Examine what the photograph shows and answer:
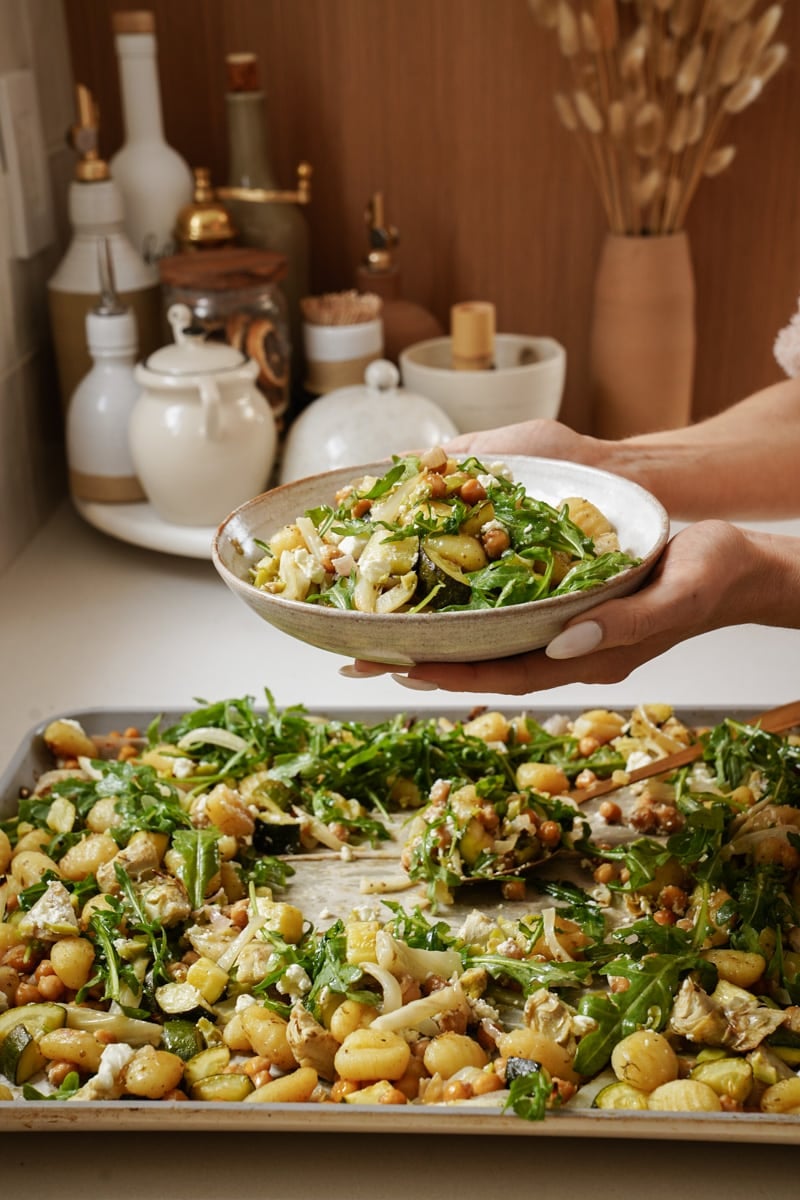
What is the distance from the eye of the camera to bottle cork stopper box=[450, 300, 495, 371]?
63.7 inches

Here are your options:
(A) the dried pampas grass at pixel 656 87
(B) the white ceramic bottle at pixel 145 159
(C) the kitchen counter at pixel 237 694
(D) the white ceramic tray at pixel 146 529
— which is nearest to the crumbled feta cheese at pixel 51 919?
(C) the kitchen counter at pixel 237 694

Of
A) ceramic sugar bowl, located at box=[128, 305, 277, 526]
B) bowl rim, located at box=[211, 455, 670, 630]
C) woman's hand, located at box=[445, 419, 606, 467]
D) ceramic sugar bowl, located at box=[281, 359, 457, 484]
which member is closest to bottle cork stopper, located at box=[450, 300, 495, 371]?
ceramic sugar bowl, located at box=[281, 359, 457, 484]

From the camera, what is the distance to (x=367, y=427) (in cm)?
149

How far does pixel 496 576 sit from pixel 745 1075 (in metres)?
0.31

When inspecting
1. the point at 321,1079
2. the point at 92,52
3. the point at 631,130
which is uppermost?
the point at 92,52

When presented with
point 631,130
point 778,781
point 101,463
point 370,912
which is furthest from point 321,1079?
point 631,130

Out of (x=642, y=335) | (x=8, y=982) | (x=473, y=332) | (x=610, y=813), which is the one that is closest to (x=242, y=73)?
(x=473, y=332)

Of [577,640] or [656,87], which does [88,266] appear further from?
[577,640]

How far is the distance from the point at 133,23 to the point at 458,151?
0.45 metres

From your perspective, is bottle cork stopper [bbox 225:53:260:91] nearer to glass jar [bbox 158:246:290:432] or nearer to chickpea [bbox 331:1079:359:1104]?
glass jar [bbox 158:246:290:432]

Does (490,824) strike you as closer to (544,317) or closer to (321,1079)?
(321,1079)

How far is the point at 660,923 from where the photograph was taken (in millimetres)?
896

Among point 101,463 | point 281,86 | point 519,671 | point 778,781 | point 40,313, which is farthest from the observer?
point 281,86

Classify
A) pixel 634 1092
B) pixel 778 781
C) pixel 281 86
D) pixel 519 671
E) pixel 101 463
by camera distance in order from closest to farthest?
pixel 634 1092 < pixel 519 671 < pixel 778 781 < pixel 101 463 < pixel 281 86
